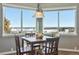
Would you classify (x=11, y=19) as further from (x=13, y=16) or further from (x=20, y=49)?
(x=20, y=49)

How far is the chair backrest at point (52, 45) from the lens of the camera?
183cm

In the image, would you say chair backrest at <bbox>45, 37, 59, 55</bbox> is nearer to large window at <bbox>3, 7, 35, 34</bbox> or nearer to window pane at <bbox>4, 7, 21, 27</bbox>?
large window at <bbox>3, 7, 35, 34</bbox>

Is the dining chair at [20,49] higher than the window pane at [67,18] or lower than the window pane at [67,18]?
lower

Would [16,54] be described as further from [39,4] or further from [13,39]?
[39,4]

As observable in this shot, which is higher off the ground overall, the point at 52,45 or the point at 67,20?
the point at 67,20

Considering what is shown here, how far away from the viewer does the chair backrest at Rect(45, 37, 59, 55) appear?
71.9 inches

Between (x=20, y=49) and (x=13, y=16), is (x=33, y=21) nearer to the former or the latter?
(x=13, y=16)

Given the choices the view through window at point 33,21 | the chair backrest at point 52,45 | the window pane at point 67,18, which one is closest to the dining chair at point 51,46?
the chair backrest at point 52,45

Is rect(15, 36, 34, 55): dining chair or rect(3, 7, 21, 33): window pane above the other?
rect(3, 7, 21, 33): window pane

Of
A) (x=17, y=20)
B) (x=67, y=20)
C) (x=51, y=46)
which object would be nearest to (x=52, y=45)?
(x=51, y=46)

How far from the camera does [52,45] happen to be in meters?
1.83

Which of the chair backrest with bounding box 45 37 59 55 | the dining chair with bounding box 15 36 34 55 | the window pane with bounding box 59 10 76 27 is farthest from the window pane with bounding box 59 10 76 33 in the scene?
the dining chair with bounding box 15 36 34 55

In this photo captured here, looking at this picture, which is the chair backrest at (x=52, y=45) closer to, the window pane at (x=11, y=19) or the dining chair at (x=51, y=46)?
the dining chair at (x=51, y=46)
